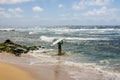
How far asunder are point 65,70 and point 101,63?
163 inches

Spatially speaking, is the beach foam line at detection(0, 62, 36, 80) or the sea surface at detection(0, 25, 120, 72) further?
the sea surface at detection(0, 25, 120, 72)

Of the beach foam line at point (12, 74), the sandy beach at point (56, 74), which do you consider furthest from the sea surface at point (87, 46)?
the beach foam line at point (12, 74)

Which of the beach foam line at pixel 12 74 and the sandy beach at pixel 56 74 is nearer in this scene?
the beach foam line at pixel 12 74

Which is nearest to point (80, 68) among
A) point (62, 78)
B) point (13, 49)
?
point (62, 78)

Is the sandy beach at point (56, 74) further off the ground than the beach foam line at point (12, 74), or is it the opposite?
the beach foam line at point (12, 74)

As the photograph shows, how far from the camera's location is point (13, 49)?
21281mm

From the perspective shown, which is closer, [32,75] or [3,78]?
[3,78]

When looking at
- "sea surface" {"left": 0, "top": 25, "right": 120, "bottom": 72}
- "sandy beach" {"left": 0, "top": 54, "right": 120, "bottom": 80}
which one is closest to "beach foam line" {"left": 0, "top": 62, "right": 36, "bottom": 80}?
"sandy beach" {"left": 0, "top": 54, "right": 120, "bottom": 80}

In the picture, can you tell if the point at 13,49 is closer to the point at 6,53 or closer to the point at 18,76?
the point at 6,53

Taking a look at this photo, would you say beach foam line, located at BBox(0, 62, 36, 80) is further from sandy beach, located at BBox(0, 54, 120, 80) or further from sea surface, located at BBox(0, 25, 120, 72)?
sea surface, located at BBox(0, 25, 120, 72)

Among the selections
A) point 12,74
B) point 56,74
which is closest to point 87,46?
point 56,74

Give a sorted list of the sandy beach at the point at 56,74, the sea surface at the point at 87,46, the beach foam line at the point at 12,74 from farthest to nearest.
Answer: the sea surface at the point at 87,46
the sandy beach at the point at 56,74
the beach foam line at the point at 12,74

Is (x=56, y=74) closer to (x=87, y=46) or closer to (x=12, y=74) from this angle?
(x=12, y=74)

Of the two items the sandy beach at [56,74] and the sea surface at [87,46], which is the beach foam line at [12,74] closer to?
the sandy beach at [56,74]
